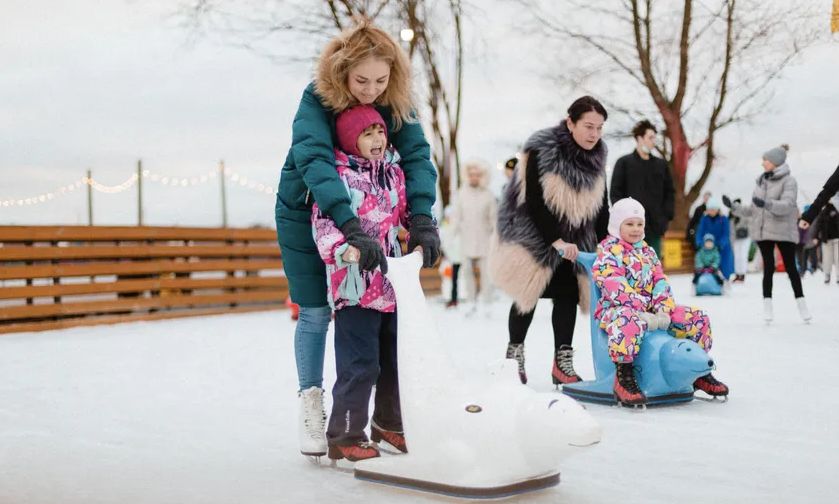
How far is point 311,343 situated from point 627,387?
5.26ft

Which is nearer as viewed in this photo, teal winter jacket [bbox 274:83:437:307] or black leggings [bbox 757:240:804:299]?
teal winter jacket [bbox 274:83:437:307]

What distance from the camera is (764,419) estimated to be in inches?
149

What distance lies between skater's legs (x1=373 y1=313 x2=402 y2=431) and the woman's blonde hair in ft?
2.56

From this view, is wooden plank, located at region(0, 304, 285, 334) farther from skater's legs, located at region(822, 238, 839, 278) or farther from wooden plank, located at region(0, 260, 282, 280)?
skater's legs, located at region(822, 238, 839, 278)

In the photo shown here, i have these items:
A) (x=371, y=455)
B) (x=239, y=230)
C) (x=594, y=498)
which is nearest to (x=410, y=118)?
(x=371, y=455)

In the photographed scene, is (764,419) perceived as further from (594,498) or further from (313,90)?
(313,90)

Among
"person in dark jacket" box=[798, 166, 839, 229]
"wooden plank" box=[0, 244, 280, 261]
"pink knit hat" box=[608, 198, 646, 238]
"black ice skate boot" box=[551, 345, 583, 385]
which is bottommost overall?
"black ice skate boot" box=[551, 345, 583, 385]

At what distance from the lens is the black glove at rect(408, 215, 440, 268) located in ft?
9.54

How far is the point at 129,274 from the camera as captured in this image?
32.4 ft

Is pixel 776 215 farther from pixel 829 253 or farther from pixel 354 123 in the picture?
pixel 829 253

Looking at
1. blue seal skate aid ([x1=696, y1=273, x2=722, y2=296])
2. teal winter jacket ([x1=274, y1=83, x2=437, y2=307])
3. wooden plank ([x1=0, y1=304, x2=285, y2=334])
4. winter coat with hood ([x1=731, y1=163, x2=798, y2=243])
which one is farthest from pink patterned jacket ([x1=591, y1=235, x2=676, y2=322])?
blue seal skate aid ([x1=696, y1=273, x2=722, y2=296])

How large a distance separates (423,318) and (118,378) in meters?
3.10

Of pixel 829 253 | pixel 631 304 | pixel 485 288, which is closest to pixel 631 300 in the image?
Answer: pixel 631 304

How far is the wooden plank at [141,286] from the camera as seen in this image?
8.69 metres
